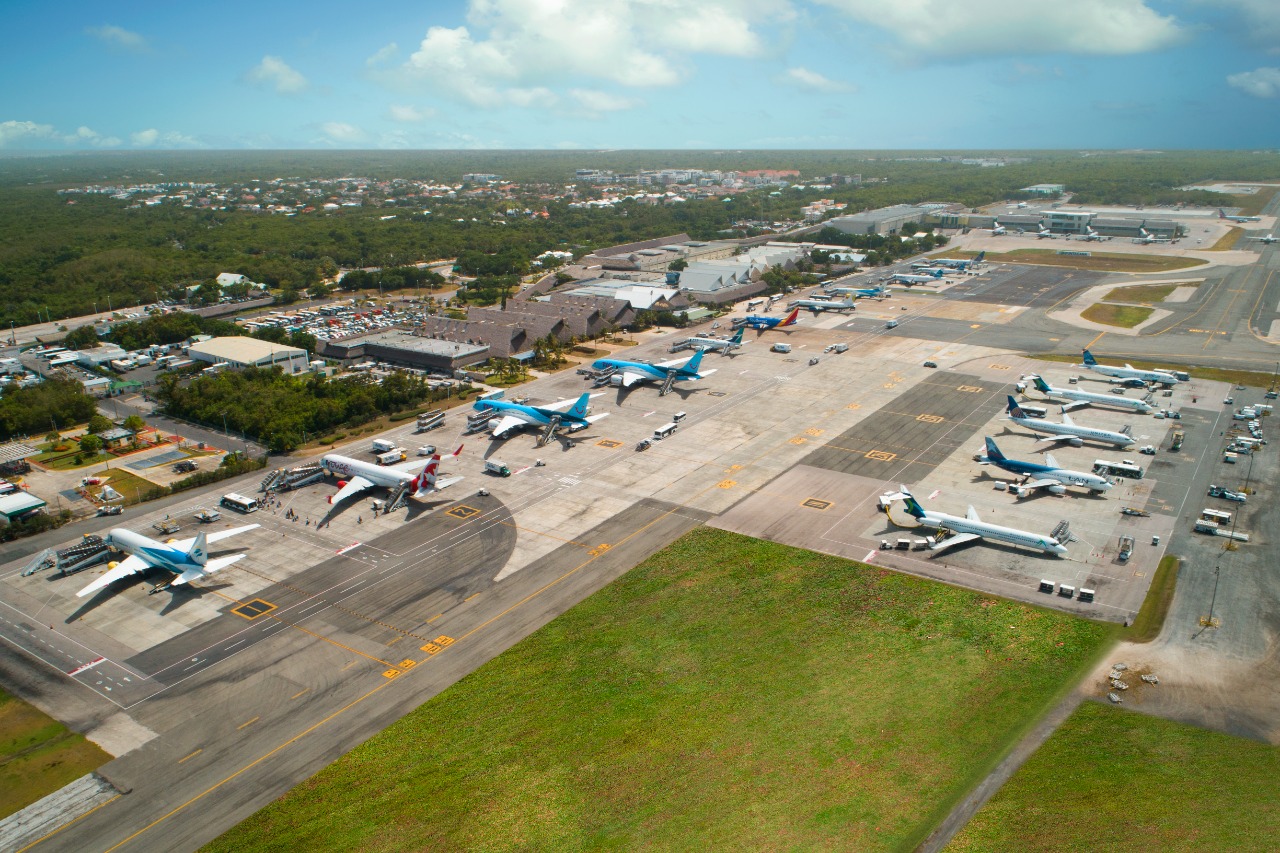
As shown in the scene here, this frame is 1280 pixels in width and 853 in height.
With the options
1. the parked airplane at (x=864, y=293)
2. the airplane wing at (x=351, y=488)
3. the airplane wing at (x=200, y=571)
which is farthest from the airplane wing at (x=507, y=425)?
the parked airplane at (x=864, y=293)

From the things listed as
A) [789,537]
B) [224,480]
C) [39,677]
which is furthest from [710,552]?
[224,480]

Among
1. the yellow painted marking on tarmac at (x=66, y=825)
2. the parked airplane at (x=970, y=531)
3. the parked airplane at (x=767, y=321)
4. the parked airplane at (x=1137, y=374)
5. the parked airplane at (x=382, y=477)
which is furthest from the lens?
the parked airplane at (x=767, y=321)

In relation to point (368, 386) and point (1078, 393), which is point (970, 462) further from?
point (368, 386)

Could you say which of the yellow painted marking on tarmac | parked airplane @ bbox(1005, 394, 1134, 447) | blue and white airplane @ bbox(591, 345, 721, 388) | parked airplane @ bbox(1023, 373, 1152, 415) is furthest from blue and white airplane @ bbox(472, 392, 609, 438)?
parked airplane @ bbox(1023, 373, 1152, 415)

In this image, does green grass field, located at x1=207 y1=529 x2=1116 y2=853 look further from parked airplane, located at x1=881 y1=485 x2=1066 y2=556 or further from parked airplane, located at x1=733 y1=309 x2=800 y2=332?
parked airplane, located at x1=733 y1=309 x2=800 y2=332

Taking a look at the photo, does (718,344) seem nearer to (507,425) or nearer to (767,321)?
(767,321)

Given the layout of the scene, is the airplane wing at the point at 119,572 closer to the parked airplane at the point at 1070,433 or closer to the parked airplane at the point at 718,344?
the parked airplane at the point at 718,344
